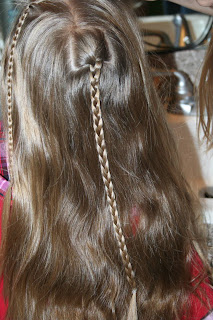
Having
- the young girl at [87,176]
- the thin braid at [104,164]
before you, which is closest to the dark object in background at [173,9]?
the young girl at [87,176]

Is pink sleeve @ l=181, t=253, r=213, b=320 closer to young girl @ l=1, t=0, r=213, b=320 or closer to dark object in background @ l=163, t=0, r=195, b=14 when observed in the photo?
young girl @ l=1, t=0, r=213, b=320

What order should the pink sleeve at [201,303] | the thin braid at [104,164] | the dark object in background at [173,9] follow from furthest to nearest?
the dark object in background at [173,9] → the pink sleeve at [201,303] → the thin braid at [104,164]

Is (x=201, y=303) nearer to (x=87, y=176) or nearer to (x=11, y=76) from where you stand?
(x=87, y=176)

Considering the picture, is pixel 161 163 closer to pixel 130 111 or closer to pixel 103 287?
pixel 130 111

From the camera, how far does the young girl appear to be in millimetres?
480

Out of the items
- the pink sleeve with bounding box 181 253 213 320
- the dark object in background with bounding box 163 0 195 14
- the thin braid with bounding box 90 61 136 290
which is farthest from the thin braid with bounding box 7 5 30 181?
the dark object in background with bounding box 163 0 195 14

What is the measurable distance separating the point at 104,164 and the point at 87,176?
1.4 inches

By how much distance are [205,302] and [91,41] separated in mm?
451

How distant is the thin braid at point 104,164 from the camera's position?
1.49ft

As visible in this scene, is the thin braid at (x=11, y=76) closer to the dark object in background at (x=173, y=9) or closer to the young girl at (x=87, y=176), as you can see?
the young girl at (x=87, y=176)

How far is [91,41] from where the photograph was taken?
465 millimetres

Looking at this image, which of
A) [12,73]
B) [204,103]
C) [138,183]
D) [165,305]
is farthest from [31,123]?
[204,103]

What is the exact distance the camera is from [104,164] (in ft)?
1.63

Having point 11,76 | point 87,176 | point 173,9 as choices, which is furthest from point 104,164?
point 173,9
